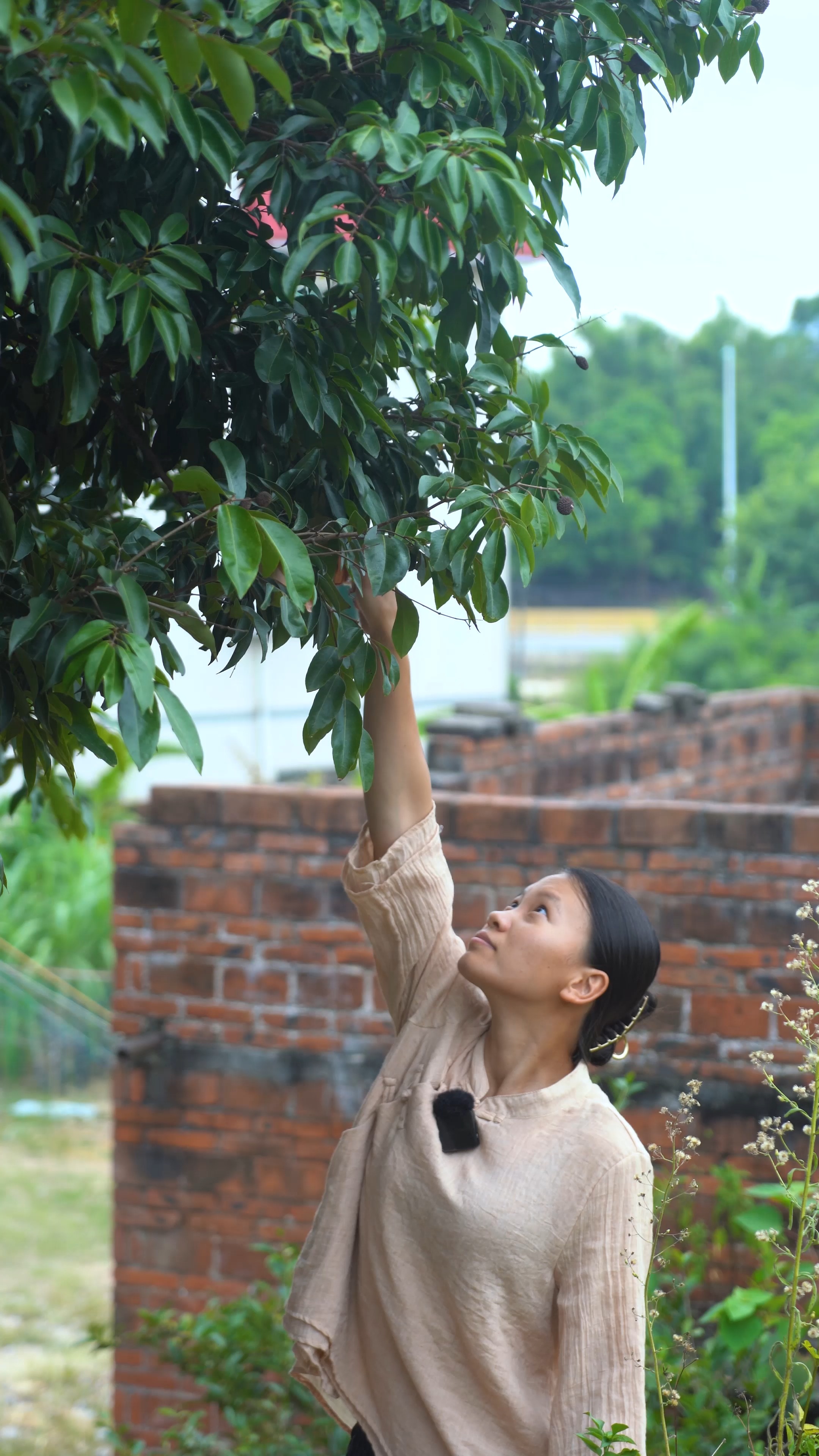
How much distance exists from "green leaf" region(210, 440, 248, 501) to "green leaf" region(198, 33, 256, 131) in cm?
37

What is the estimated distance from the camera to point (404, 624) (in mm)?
1771

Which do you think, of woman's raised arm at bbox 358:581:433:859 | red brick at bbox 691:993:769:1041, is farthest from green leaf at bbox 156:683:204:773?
red brick at bbox 691:993:769:1041

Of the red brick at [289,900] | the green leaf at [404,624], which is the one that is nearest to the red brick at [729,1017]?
the red brick at [289,900]

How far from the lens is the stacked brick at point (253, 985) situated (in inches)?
161

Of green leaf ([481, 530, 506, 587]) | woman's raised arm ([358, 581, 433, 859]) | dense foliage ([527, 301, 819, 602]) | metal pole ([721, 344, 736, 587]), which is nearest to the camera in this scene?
green leaf ([481, 530, 506, 587])

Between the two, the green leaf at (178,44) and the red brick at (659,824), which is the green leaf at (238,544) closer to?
the green leaf at (178,44)

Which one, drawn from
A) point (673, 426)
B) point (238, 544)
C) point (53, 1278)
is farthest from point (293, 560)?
point (673, 426)

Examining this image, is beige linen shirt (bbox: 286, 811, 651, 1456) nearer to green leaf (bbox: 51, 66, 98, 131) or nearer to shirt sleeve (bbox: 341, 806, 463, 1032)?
shirt sleeve (bbox: 341, 806, 463, 1032)

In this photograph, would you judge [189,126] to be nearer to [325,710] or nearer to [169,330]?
[169,330]

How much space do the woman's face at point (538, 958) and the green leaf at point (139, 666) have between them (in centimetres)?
78

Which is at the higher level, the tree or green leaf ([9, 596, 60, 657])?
the tree

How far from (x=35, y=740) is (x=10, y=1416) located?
469 cm

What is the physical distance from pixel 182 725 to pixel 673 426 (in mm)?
46410

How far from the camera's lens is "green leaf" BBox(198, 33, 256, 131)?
4.01 ft
